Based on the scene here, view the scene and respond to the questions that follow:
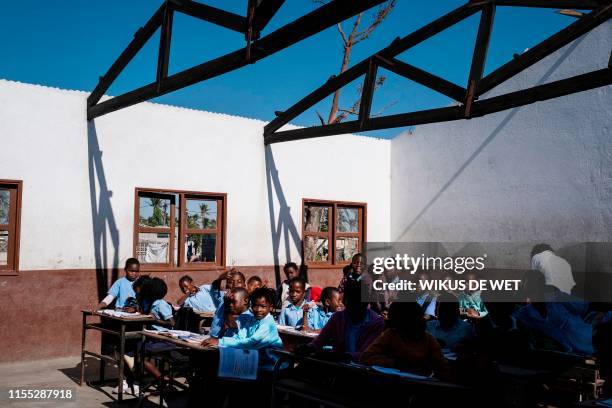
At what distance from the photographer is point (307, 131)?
1012 cm

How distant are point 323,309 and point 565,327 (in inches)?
96.9

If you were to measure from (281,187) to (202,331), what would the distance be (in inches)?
176

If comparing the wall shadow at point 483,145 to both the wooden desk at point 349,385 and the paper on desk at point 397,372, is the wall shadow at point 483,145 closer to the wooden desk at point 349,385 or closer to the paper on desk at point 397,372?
the wooden desk at point 349,385

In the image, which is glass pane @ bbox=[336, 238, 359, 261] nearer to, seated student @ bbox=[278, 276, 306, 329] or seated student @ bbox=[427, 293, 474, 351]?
seated student @ bbox=[278, 276, 306, 329]

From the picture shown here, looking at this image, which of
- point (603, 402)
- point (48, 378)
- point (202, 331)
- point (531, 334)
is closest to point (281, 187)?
point (202, 331)

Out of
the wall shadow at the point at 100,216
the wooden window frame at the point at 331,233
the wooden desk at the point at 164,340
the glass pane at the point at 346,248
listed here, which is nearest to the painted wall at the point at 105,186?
the wall shadow at the point at 100,216

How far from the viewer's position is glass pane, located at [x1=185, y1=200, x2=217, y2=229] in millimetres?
10023

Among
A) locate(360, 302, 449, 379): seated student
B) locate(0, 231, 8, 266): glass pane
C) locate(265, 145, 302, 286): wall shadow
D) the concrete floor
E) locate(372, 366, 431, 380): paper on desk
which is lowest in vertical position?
the concrete floor

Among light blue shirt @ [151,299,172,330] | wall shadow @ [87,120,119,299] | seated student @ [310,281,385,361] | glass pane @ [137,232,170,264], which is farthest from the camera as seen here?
glass pane @ [137,232,170,264]

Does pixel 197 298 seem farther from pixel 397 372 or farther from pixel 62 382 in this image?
pixel 397 372

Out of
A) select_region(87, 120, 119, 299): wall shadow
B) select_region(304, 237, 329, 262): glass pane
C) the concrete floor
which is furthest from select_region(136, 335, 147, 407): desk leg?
select_region(304, 237, 329, 262): glass pane

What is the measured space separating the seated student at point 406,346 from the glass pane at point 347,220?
768 centimetres

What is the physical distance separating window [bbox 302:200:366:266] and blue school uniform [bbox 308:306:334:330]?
475 centimetres

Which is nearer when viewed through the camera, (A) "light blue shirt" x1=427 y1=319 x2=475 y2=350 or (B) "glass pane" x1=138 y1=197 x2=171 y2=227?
(A) "light blue shirt" x1=427 y1=319 x2=475 y2=350
